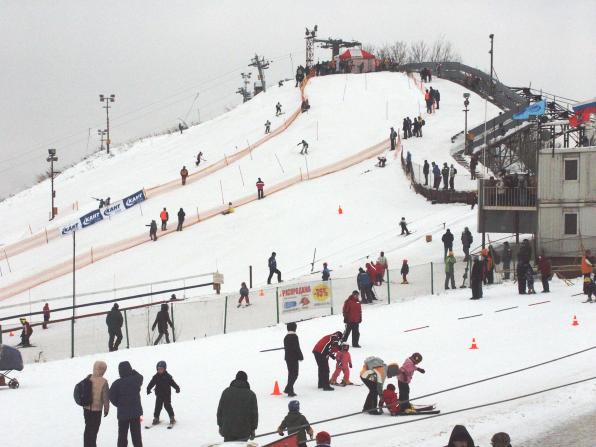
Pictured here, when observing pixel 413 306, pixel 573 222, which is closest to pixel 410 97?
pixel 573 222

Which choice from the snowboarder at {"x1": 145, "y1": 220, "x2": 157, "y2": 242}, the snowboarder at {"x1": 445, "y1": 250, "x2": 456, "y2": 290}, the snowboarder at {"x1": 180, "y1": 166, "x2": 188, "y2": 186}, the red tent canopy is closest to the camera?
the snowboarder at {"x1": 445, "y1": 250, "x2": 456, "y2": 290}

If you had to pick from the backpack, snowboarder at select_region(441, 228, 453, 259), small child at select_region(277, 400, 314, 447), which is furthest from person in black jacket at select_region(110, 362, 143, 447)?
snowboarder at select_region(441, 228, 453, 259)

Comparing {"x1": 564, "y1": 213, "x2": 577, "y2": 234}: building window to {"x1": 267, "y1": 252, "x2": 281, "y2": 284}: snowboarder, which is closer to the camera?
{"x1": 564, "y1": 213, "x2": 577, "y2": 234}: building window

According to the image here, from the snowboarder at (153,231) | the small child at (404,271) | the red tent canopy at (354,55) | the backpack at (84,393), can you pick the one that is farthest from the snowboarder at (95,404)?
the red tent canopy at (354,55)

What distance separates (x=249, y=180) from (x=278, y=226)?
10.2 metres

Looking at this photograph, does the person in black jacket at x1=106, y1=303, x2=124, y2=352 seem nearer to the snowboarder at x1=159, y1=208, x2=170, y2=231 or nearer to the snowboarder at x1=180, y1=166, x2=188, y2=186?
the snowboarder at x1=159, y1=208, x2=170, y2=231

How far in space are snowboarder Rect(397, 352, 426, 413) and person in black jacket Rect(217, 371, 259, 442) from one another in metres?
3.62

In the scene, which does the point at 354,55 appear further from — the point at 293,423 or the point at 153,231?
the point at 293,423

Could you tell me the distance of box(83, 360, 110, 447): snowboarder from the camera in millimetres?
12500

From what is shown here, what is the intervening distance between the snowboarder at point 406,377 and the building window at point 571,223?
17.5 meters

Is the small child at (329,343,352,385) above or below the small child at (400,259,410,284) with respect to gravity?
below

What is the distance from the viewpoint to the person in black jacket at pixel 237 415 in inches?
465

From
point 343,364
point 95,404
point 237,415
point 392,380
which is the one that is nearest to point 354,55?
point 392,380

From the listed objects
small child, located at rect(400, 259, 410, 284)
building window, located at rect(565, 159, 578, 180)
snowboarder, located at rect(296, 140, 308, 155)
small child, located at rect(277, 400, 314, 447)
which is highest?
snowboarder, located at rect(296, 140, 308, 155)
